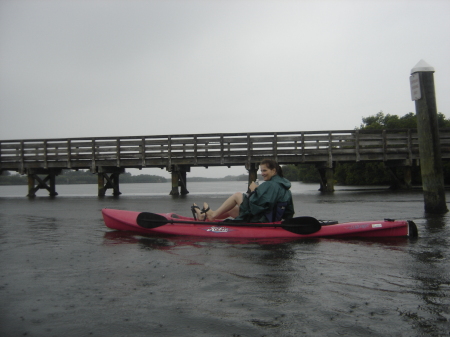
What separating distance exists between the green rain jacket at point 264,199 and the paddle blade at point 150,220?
4.19 ft

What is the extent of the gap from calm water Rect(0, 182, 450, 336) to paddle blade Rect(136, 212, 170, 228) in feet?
2.59

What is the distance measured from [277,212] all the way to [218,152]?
587 inches

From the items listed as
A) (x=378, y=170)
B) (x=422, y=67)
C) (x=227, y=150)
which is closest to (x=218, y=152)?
(x=227, y=150)

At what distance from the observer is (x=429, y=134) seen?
30.2 ft

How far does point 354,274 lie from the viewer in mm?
4203

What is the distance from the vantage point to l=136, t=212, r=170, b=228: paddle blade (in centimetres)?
704

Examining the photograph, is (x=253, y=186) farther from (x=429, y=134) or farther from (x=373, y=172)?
(x=373, y=172)

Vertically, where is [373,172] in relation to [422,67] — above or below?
below

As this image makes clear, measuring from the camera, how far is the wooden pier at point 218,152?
69.3 ft

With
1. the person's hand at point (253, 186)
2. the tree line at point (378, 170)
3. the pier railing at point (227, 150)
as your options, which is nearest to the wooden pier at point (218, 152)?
the pier railing at point (227, 150)

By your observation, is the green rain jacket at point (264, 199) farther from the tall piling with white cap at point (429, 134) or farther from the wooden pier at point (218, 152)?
the wooden pier at point (218, 152)

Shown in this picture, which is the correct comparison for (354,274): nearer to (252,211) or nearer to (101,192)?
(252,211)

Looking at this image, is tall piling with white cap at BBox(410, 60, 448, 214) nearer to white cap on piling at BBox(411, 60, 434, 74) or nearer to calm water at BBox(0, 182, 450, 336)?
white cap on piling at BBox(411, 60, 434, 74)

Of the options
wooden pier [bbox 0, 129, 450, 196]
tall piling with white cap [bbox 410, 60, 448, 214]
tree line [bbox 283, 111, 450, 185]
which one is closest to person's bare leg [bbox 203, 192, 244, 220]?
tall piling with white cap [bbox 410, 60, 448, 214]
